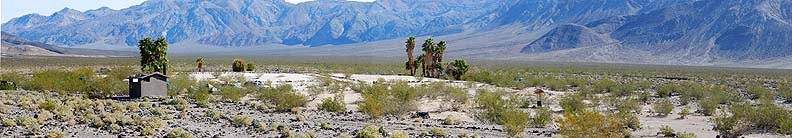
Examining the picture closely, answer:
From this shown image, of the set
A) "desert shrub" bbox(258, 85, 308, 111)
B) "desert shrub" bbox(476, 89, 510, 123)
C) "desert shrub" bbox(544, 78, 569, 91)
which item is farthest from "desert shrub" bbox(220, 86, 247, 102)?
"desert shrub" bbox(544, 78, 569, 91)

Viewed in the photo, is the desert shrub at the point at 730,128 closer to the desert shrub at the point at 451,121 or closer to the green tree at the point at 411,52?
the desert shrub at the point at 451,121

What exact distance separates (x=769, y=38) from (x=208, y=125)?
157719 millimetres

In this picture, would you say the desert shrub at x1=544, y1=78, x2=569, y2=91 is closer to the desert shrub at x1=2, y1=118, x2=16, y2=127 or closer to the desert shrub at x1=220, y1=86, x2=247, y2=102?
the desert shrub at x1=220, y1=86, x2=247, y2=102

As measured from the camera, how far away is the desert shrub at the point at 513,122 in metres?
24.4

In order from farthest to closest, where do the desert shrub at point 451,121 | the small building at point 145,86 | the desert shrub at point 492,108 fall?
1. the small building at point 145,86
2. the desert shrub at point 492,108
3. the desert shrub at point 451,121

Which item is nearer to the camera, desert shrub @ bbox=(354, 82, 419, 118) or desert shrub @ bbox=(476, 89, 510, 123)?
desert shrub @ bbox=(476, 89, 510, 123)

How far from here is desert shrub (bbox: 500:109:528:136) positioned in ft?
80.2

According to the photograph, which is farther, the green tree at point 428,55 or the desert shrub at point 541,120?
the green tree at point 428,55

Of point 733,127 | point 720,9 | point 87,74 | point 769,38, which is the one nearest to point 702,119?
point 733,127

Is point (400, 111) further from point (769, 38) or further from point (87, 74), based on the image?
point (769, 38)

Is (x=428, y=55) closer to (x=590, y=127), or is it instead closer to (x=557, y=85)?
(x=557, y=85)

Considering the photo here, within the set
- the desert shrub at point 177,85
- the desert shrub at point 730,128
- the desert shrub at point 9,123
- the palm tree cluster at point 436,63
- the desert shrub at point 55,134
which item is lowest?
the desert shrub at point 730,128

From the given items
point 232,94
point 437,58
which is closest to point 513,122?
point 232,94

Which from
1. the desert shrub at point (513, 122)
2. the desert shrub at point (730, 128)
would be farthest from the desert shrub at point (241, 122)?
the desert shrub at point (730, 128)
